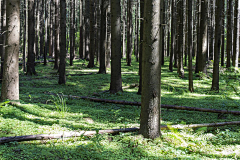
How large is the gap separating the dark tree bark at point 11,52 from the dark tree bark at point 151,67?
13.7 ft

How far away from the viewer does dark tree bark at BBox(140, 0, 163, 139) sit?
14.4 ft

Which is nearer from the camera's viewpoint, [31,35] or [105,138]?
[105,138]

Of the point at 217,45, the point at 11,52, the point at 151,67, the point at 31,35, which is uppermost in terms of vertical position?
the point at 31,35

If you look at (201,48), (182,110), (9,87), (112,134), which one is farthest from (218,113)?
(201,48)

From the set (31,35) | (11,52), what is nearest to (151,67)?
(11,52)

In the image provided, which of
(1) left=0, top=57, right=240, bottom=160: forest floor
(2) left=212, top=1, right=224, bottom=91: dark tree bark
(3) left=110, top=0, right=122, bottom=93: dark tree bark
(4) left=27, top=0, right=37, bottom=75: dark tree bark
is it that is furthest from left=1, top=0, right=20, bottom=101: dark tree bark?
(2) left=212, top=1, right=224, bottom=91: dark tree bark

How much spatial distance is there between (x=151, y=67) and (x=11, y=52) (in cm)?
446

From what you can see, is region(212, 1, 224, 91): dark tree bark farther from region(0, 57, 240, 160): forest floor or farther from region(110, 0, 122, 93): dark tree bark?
region(110, 0, 122, 93): dark tree bark

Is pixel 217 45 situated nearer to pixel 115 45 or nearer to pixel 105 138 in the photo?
pixel 115 45

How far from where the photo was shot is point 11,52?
651 cm

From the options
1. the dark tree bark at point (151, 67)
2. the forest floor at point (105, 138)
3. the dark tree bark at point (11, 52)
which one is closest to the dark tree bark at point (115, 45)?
the forest floor at point (105, 138)

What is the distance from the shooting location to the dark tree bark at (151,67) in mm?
4375

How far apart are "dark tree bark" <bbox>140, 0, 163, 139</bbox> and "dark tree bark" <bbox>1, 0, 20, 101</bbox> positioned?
417 centimetres

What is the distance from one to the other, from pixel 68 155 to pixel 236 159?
301 cm
